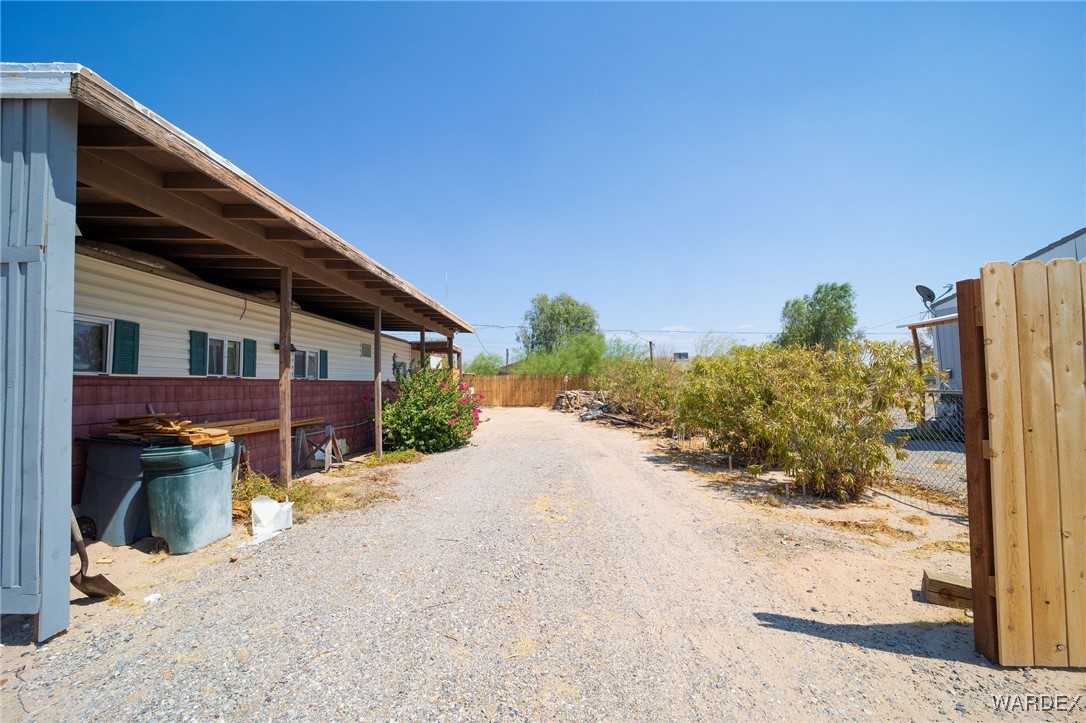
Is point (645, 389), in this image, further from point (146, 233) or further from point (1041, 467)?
point (1041, 467)

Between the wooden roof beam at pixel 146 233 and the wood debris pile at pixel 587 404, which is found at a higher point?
the wooden roof beam at pixel 146 233

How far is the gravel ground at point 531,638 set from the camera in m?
2.45

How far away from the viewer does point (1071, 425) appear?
2.67 m

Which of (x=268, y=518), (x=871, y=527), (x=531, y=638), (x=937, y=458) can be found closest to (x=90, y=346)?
(x=268, y=518)

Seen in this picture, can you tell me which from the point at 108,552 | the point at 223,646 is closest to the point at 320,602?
the point at 223,646

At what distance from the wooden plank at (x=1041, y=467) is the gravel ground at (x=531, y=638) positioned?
0.24 metres

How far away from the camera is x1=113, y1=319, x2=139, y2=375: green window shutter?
5.45m

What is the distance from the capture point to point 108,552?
455 centimetres

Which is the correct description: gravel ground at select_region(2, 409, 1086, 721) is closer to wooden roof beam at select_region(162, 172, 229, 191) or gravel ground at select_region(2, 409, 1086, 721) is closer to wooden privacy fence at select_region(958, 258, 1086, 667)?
wooden privacy fence at select_region(958, 258, 1086, 667)

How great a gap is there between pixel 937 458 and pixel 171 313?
13.4m

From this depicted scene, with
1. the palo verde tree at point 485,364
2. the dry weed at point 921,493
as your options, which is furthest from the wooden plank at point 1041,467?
the palo verde tree at point 485,364

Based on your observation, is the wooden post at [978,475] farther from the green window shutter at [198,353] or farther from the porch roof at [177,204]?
the green window shutter at [198,353]

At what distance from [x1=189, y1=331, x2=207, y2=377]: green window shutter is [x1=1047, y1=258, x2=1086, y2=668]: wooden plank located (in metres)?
8.49

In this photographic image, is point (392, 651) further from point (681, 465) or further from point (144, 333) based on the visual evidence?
point (681, 465)
